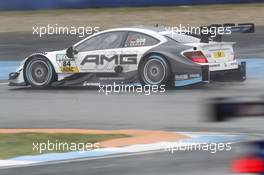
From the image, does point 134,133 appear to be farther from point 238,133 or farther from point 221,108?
point 221,108

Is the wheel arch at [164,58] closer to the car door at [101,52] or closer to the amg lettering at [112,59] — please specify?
the amg lettering at [112,59]

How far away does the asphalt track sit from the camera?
29.0ft

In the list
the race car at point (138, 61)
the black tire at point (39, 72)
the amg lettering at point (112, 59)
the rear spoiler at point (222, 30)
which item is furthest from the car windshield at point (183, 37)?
the black tire at point (39, 72)

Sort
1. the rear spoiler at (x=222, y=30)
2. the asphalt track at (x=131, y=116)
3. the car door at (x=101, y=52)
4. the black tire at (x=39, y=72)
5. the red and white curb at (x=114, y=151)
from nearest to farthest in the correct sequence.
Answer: the asphalt track at (x=131, y=116), the red and white curb at (x=114, y=151), the rear spoiler at (x=222, y=30), the car door at (x=101, y=52), the black tire at (x=39, y=72)

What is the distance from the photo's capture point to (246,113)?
15.5ft

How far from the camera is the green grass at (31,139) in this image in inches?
400

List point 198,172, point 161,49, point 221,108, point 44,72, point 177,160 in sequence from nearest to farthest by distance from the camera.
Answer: point 221,108, point 198,172, point 177,160, point 161,49, point 44,72

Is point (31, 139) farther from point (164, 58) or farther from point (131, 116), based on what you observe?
point (164, 58)

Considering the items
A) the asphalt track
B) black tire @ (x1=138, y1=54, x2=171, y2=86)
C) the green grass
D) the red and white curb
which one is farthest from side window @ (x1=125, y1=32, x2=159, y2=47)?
the red and white curb

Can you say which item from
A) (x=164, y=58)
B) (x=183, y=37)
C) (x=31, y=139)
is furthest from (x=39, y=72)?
(x=31, y=139)

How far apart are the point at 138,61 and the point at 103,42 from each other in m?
0.91

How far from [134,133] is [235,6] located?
23359mm

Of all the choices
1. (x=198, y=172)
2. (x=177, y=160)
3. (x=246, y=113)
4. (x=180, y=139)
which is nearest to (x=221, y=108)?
(x=246, y=113)

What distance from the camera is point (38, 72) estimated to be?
1698cm
